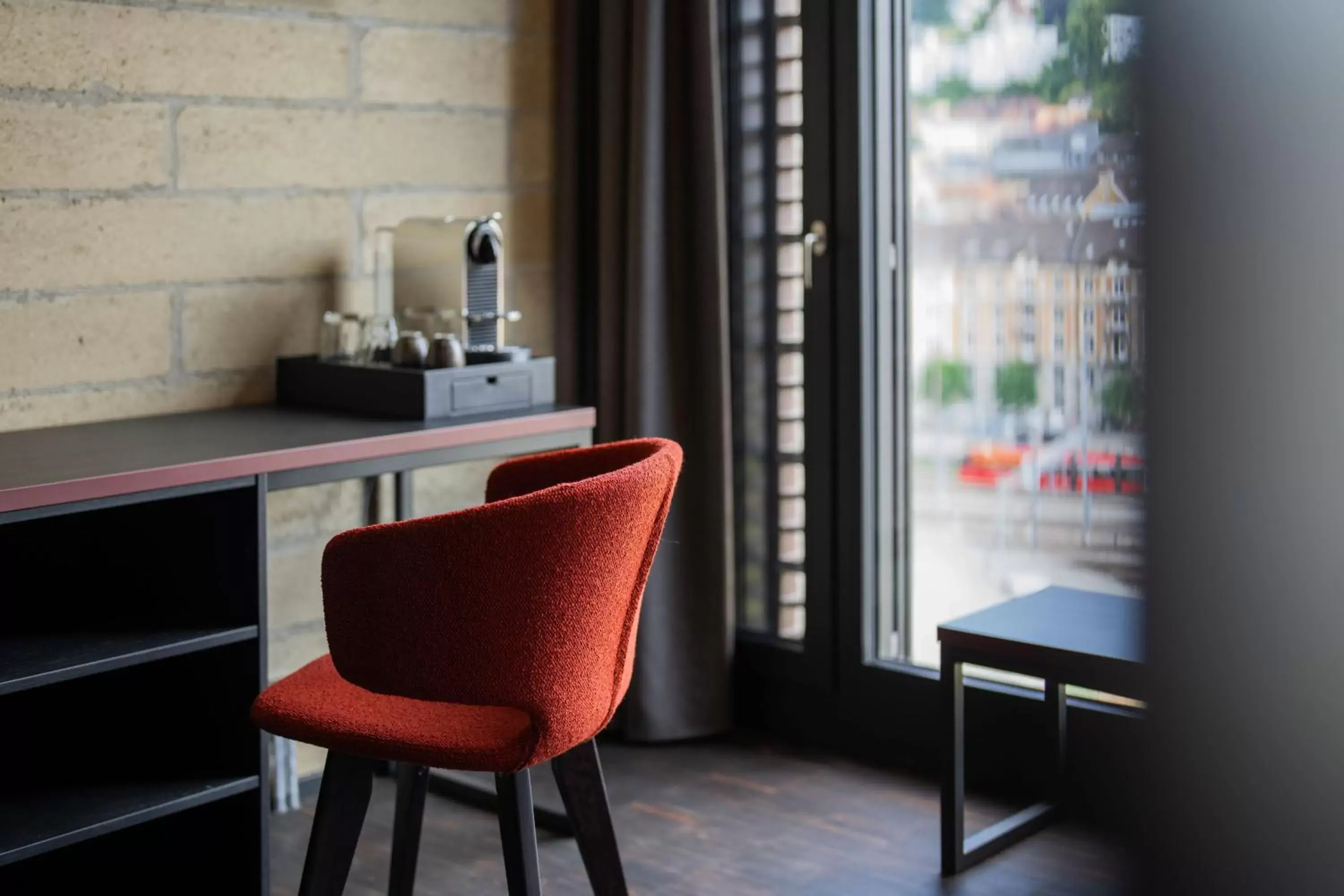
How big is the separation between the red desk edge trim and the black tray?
0.09 meters

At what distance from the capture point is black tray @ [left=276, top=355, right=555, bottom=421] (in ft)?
8.30

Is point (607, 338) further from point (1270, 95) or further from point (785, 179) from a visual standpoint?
point (1270, 95)

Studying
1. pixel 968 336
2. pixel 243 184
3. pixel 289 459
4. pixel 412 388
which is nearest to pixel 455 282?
pixel 412 388

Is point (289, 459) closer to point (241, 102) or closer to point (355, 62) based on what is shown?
point (241, 102)

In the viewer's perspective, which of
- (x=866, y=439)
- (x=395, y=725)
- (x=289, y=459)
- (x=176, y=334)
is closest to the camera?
(x=395, y=725)

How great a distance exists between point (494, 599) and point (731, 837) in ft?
3.75

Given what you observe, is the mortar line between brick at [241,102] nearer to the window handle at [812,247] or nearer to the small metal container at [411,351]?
the small metal container at [411,351]

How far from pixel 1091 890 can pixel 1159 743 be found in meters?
0.04

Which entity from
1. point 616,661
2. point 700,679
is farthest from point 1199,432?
point 700,679

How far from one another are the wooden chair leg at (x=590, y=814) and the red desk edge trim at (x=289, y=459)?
61 cm

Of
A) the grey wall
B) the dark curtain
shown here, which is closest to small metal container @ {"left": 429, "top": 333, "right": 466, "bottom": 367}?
the dark curtain

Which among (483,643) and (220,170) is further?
(220,170)

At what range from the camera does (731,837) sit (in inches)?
105

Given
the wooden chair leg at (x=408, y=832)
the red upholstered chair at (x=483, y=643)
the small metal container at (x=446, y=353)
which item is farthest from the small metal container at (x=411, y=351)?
the red upholstered chair at (x=483, y=643)
